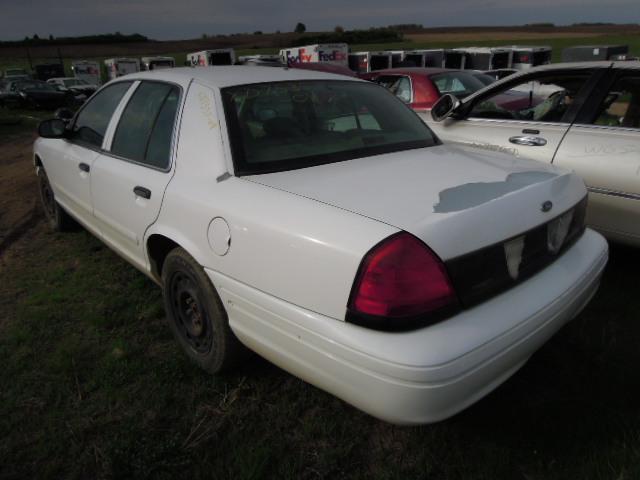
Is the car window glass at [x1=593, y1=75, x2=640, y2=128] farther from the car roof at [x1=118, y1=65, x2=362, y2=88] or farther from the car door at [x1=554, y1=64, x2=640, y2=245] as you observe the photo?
the car roof at [x1=118, y1=65, x2=362, y2=88]

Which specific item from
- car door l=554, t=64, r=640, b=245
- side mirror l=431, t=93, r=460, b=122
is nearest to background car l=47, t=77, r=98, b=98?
side mirror l=431, t=93, r=460, b=122

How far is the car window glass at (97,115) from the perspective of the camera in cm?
335

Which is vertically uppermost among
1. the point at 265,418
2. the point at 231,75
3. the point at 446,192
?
the point at 231,75

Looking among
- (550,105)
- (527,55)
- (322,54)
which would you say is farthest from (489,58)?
(550,105)

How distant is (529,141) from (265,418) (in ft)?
9.00

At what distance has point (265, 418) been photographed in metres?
2.28

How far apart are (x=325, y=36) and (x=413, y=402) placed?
2661 inches

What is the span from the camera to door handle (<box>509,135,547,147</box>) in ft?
12.1

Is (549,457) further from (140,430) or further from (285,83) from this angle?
(285,83)

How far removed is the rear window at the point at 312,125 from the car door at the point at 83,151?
47.2 inches

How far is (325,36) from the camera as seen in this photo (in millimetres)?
64062

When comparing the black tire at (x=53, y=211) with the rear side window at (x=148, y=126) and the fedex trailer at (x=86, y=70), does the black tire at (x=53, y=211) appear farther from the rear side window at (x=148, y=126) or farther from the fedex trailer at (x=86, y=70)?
the fedex trailer at (x=86, y=70)

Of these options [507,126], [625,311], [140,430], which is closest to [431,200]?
[140,430]

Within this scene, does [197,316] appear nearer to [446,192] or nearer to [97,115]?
[446,192]
